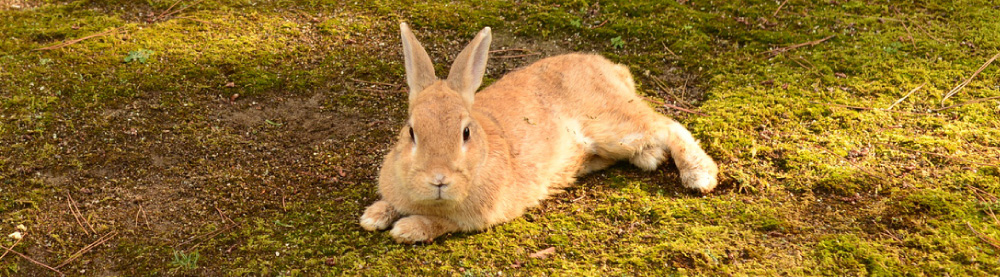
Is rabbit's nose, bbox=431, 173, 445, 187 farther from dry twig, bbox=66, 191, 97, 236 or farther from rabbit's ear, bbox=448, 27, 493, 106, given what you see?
dry twig, bbox=66, 191, 97, 236

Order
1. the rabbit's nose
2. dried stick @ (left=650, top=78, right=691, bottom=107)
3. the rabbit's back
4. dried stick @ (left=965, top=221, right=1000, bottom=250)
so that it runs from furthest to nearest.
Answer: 1. dried stick @ (left=650, top=78, right=691, bottom=107)
2. the rabbit's back
3. dried stick @ (left=965, top=221, right=1000, bottom=250)
4. the rabbit's nose

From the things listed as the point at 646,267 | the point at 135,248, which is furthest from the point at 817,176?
the point at 135,248

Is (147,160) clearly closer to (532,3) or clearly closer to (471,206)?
(471,206)

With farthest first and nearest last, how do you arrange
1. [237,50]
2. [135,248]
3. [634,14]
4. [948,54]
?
1. [634,14]
2. [237,50]
3. [948,54]
4. [135,248]

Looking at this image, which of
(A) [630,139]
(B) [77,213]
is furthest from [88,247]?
(A) [630,139]

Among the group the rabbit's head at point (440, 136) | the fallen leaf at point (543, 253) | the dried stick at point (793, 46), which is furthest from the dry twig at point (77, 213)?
Answer: the dried stick at point (793, 46)

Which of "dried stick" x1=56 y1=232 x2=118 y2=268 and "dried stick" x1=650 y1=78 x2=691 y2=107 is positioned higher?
"dried stick" x1=650 y1=78 x2=691 y2=107

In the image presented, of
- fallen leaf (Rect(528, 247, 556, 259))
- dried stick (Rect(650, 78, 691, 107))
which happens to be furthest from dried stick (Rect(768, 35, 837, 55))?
fallen leaf (Rect(528, 247, 556, 259))
